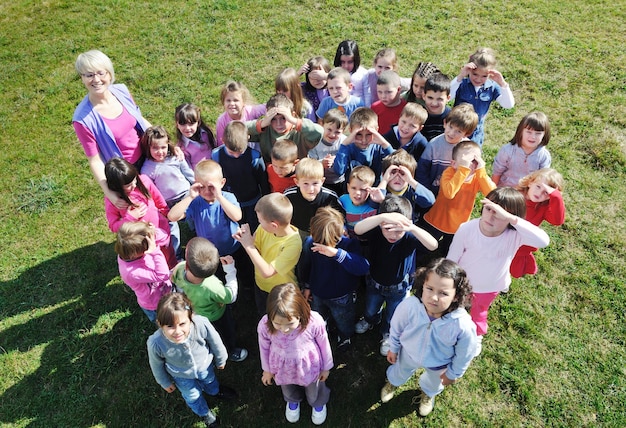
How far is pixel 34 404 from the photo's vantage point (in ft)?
15.7

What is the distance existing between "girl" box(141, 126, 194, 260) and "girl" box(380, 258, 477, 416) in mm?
3125

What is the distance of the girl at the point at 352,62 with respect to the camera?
21.7 ft

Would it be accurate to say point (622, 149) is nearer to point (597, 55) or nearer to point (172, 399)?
point (597, 55)

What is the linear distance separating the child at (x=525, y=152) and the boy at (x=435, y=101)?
0.88 m

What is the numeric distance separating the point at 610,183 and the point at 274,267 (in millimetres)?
5769

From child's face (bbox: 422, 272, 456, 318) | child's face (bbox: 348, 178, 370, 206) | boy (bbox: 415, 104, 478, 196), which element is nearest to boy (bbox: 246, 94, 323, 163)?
child's face (bbox: 348, 178, 370, 206)

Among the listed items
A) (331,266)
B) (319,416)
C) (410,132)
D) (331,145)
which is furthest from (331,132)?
(319,416)

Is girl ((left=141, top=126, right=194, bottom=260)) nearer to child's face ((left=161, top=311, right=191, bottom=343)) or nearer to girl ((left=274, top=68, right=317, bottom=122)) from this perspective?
girl ((left=274, top=68, right=317, bottom=122))

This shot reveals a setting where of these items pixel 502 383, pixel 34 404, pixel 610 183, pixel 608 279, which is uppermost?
pixel 610 183

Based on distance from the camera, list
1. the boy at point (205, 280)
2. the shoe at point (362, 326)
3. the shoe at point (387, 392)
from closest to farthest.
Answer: the boy at point (205, 280) < the shoe at point (387, 392) < the shoe at point (362, 326)

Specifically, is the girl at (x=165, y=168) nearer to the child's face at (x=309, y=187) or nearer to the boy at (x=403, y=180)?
the child's face at (x=309, y=187)

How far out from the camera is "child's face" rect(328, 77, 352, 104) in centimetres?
573

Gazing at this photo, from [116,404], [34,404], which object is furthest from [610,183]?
[34,404]

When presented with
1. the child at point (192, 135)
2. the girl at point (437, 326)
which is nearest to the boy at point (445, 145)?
the girl at point (437, 326)
